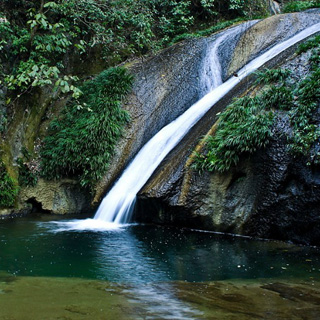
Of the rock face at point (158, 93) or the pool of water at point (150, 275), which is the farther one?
the rock face at point (158, 93)

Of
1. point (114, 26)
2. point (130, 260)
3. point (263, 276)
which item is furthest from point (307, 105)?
point (114, 26)

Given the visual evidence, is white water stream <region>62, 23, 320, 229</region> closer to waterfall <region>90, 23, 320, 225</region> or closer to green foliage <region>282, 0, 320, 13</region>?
waterfall <region>90, 23, 320, 225</region>

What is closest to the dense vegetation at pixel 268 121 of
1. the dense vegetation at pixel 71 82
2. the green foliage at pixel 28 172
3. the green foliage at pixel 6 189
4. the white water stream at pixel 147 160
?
the dense vegetation at pixel 71 82

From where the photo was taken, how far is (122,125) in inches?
436

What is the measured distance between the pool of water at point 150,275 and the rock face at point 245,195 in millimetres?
332

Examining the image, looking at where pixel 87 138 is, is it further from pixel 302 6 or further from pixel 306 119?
pixel 302 6

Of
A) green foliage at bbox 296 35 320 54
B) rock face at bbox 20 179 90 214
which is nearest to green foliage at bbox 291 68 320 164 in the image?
green foliage at bbox 296 35 320 54

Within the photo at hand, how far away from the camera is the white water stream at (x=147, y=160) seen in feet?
31.1

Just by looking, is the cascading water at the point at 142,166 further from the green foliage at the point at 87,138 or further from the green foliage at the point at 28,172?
the green foliage at the point at 28,172

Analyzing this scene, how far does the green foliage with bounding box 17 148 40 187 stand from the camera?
10.8 meters

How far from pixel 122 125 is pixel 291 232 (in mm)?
5564

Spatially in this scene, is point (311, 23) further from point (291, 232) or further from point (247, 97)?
point (291, 232)

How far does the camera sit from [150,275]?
5.75m

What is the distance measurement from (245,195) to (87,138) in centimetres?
471
